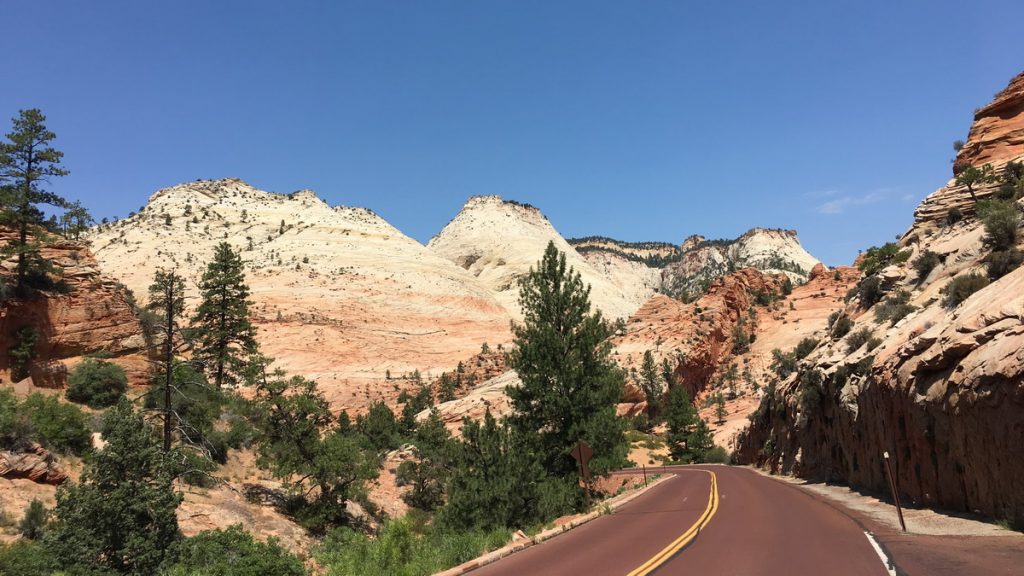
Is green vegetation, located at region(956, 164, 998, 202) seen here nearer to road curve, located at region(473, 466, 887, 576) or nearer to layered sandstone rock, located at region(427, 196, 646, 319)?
road curve, located at region(473, 466, 887, 576)

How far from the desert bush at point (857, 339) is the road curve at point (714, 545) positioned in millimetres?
7936

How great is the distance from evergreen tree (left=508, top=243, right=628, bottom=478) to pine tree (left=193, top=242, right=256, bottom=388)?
19529mm

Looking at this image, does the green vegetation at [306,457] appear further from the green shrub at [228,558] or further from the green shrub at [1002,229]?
the green shrub at [1002,229]

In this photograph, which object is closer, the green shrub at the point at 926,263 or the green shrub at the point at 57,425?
the green shrub at the point at 57,425

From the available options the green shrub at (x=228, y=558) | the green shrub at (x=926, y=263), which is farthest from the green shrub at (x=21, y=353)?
the green shrub at (x=926, y=263)

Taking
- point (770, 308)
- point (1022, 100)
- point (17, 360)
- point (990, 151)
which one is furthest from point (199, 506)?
point (770, 308)

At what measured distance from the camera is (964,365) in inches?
435

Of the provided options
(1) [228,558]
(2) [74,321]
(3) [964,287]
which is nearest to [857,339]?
(3) [964,287]

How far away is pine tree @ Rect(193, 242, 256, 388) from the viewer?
110 ft

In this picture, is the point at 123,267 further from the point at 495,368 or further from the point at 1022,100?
the point at 1022,100

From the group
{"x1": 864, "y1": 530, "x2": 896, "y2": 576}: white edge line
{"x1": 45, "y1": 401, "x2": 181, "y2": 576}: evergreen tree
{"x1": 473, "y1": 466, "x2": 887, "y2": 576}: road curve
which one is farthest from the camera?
{"x1": 45, "y1": 401, "x2": 181, "y2": 576}: evergreen tree

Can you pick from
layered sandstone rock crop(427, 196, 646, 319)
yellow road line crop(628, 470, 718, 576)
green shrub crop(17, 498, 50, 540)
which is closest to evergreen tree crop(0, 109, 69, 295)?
green shrub crop(17, 498, 50, 540)

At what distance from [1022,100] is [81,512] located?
45.6 m

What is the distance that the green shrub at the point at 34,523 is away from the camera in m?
14.5
